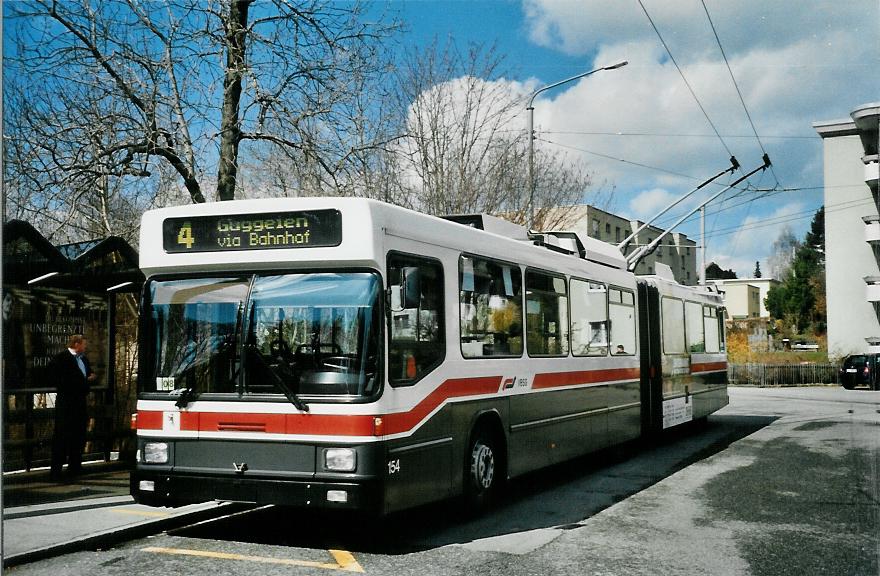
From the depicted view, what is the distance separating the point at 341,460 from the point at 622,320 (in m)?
7.41

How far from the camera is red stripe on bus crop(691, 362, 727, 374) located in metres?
17.3

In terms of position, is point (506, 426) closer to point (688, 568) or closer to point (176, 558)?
point (688, 568)

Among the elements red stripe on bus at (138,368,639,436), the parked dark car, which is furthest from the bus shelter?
the parked dark car

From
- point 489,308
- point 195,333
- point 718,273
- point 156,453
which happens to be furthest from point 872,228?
point 718,273

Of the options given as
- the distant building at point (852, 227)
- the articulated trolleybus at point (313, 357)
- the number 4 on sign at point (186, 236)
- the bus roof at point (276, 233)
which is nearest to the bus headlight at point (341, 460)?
the articulated trolleybus at point (313, 357)

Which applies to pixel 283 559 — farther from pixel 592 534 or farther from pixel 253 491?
pixel 592 534

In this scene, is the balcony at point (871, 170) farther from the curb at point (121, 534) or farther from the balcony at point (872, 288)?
the curb at point (121, 534)

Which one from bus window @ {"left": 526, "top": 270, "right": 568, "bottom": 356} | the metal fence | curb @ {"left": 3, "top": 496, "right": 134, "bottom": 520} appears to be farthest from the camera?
the metal fence

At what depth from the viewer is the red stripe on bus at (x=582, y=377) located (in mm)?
10211

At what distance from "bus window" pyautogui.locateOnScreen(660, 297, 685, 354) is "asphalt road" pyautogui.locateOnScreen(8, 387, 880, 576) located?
3.24 meters

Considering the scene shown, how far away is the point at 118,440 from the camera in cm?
1142

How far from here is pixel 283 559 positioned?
6.77 m

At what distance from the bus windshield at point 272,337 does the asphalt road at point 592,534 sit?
4.12 ft

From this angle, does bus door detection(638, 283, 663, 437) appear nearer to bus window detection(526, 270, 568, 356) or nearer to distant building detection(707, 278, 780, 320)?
bus window detection(526, 270, 568, 356)
